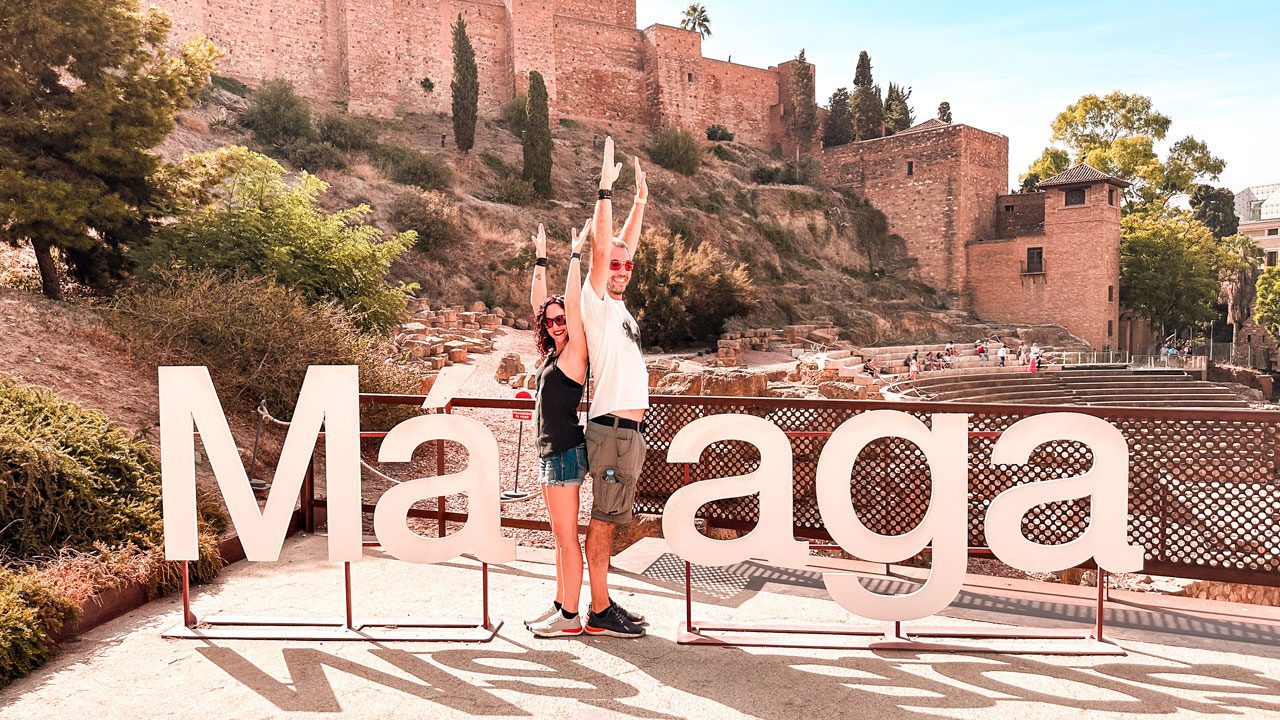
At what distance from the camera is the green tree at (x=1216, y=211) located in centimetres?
4456

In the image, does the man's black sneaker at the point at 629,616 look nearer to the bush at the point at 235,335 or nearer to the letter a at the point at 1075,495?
the letter a at the point at 1075,495

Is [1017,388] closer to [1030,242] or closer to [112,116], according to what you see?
[1030,242]

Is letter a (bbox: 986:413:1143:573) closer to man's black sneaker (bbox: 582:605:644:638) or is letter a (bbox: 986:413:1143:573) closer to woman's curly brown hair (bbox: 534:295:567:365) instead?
man's black sneaker (bbox: 582:605:644:638)

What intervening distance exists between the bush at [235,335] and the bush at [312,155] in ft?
65.3

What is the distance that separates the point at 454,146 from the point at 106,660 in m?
31.5

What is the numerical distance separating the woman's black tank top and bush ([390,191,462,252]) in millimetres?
21634

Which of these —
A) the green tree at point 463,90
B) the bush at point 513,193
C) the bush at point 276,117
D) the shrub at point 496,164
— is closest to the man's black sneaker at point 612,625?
the bush at point 513,193

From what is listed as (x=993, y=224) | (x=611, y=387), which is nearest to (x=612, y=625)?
(x=611, y=387)

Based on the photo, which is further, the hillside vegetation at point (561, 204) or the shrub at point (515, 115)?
the shrub at point (515, 115)

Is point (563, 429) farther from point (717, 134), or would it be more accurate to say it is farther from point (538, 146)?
point (717, 134)

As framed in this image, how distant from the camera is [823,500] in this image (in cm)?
372

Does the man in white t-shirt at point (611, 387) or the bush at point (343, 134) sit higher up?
the bush at point (343, 134)

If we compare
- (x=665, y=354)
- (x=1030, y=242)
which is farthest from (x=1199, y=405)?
(x=1030, y=242)

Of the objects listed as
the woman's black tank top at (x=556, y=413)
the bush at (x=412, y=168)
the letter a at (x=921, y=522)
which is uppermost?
the bush at (x=412, y=168)
